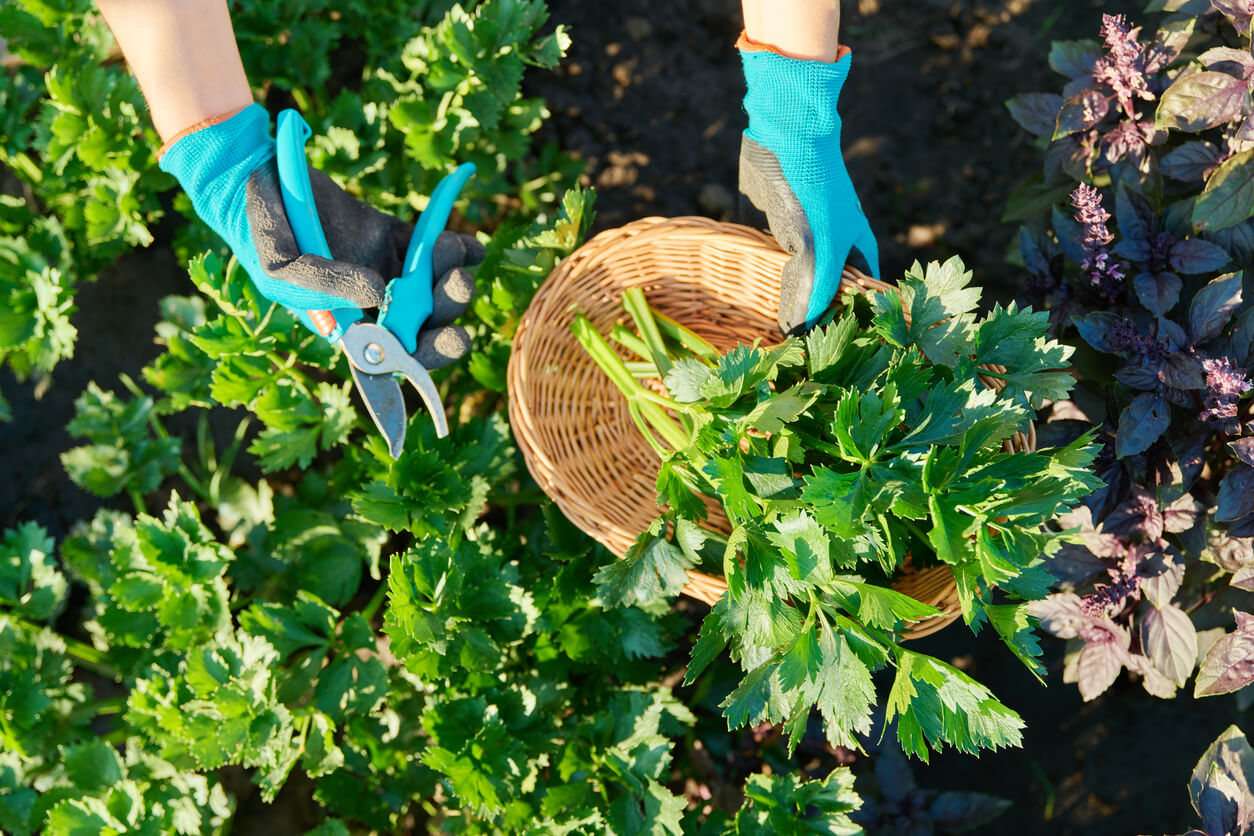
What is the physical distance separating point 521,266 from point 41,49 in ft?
4.23

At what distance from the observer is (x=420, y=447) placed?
1628mm

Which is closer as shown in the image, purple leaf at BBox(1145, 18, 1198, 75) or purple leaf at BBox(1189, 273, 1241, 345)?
purple leaf at BBox(1189, 273, 1241, 345)

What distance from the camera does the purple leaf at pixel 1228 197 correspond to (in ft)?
4.58

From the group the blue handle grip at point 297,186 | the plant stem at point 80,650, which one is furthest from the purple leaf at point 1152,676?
the plant stem at point 80,650

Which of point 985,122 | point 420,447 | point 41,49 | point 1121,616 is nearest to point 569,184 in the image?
point 420,447

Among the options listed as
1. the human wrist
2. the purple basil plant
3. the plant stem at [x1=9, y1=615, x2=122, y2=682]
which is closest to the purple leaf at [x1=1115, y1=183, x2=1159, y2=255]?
the purple basil plant

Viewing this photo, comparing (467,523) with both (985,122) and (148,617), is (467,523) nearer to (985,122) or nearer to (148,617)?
(148,617)

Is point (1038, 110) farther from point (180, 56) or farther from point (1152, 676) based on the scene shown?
point (180, 56)

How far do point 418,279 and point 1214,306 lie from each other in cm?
139

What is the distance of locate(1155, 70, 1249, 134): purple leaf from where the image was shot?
4.51ft

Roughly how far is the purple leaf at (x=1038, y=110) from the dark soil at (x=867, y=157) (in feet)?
1.88

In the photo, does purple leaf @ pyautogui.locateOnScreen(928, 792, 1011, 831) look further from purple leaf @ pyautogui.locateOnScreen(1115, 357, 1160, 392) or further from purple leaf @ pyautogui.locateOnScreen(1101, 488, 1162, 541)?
purple leaf @ pyautogui.locateOnScreen(1115, 357, 1160, 392)

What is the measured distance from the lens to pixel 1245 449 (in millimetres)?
1345

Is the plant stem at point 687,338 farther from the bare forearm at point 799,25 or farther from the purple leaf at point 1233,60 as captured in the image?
the purple leaf at point 1233,60
